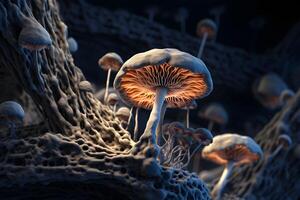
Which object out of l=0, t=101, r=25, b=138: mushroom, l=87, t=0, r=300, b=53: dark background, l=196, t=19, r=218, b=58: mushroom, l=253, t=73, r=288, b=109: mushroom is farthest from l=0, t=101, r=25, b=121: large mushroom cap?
l=253, t=73, r=288, b=109: mushroom

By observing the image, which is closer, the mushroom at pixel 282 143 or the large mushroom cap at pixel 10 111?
the large mushroom cap at pixel 10 111

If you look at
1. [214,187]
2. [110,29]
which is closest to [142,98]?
[214,187]

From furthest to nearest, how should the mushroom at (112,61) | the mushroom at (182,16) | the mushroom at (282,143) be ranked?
1. the mushroom at (182,16)
2. the mushroom at (282,143)
3. the mushroom at (112,61)

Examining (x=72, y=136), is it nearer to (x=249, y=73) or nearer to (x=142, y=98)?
(x=142, y=98)

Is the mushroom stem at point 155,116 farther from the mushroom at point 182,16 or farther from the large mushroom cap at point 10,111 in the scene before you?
the mushroom at point 182,16

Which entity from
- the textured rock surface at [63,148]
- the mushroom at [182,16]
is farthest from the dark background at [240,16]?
the textured rock surface at [63,148]

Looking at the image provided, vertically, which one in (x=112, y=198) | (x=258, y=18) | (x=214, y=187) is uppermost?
(x=258, y=18)
